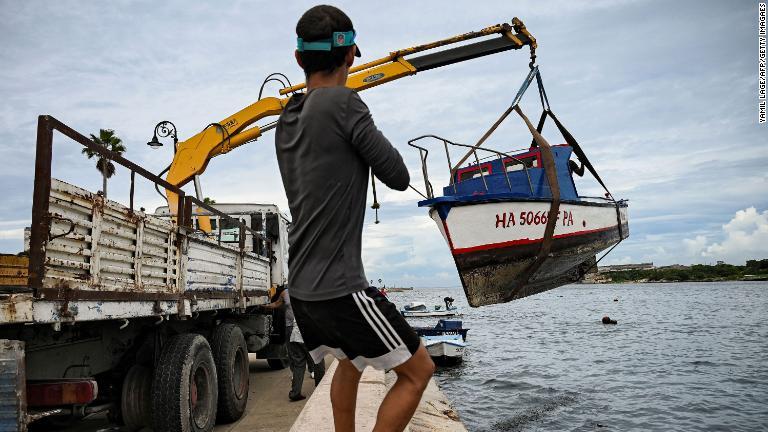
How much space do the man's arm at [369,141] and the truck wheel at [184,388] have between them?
403 cm

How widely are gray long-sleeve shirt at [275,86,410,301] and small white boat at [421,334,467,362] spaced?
56.9 feet

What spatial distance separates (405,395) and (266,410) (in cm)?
622

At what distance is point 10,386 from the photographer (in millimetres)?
3092

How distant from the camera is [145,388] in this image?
17.7ft

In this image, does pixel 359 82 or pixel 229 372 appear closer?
pixel 229 372

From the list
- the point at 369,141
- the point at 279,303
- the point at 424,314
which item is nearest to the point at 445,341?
the point at 279,303

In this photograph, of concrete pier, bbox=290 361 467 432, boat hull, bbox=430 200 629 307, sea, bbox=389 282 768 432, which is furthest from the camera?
sea, bbox=389 282 768 432

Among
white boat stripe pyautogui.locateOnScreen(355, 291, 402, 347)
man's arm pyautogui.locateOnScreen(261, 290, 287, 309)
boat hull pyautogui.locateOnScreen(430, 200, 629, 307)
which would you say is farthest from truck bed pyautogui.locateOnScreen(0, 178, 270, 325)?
boat hull pyautogui.locateOnScreen(430, 200, 629, 307)

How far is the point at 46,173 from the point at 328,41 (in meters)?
2.19

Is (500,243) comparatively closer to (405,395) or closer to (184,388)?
(184,388)

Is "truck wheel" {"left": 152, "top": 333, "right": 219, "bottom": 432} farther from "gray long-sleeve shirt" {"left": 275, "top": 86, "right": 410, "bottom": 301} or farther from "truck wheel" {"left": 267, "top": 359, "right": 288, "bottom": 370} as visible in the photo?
"truck wheel" {"left": 267, "top": 359, "right": 288, "bottom": 370}

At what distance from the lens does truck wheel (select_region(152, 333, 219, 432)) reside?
5012 mm

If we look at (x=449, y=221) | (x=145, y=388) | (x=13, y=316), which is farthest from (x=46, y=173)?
(x=449, y=221)

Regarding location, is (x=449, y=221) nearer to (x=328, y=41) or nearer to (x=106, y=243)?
(x=106, y=243)
